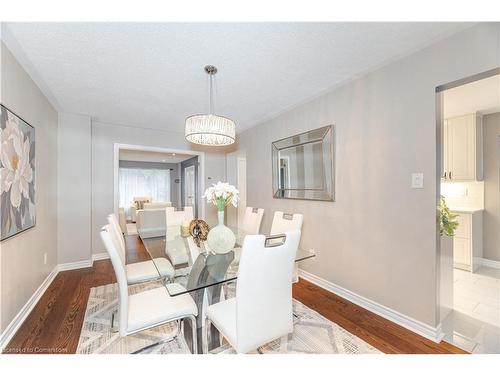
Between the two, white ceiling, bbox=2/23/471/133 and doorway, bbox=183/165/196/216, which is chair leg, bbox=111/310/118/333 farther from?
doorway, bbox=183/165/196/216

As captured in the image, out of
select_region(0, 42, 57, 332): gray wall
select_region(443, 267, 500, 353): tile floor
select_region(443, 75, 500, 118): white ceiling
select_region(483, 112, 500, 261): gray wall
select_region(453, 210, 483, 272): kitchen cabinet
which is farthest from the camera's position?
select_region(483, 112, 500, 261): gray wall

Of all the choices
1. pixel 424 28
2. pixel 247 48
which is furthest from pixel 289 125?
pixel 424 28

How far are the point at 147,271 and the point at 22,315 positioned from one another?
3.75 feet

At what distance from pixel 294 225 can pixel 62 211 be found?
3.44 m

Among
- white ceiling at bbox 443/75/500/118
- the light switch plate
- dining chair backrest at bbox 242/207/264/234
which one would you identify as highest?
white ceiling at bbox 443/75/500/118

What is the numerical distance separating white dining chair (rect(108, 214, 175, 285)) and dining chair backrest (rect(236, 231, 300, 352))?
0.62 metres

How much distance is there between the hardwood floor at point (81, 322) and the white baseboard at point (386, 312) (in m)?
0.05

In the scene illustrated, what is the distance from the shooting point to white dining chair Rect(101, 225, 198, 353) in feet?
4.19

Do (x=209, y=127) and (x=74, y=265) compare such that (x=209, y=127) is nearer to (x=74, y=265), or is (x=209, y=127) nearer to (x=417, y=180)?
(x=417, y=180)

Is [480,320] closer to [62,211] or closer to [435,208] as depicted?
[435,208]

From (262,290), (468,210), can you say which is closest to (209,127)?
(262,290)

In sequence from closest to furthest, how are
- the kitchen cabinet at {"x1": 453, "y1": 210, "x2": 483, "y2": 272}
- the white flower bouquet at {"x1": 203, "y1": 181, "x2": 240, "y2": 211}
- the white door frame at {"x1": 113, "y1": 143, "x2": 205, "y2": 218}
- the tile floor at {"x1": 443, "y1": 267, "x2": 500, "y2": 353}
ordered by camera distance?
the tile floor at {"x1": 443, "y1": 267, "x2": 500, "y2": 353}, the white flower bouquet at {"x1": 203, "y1": 181, "x2": 240, "y2": 211}, the kitchen cabinet at {"x1": 453, "y1": 210, "x2": 483, "y2": 272}, the white door frame at {"x1": 113, "y1": 143, "x2": 205, "y2": 218}

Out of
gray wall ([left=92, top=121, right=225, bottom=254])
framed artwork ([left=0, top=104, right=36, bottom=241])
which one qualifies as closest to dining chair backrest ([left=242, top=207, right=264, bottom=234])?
framed artwork ([left=0, top=104, right=36, bottom=241])

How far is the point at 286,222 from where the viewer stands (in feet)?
8.01
